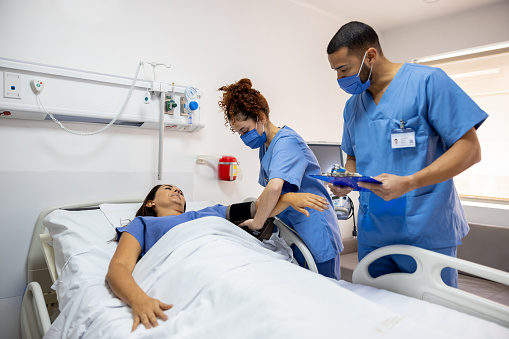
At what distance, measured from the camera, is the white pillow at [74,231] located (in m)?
1.62

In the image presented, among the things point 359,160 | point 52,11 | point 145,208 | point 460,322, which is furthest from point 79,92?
point 460,322

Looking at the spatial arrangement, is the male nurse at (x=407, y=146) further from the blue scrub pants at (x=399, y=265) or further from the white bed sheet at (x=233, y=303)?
the white bed sheet at (x=233, y=303)

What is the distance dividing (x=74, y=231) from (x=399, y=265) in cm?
147

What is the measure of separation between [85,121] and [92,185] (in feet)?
1.25

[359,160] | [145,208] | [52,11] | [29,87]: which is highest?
A: [52,11]

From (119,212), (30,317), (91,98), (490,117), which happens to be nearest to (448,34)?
(490,117)

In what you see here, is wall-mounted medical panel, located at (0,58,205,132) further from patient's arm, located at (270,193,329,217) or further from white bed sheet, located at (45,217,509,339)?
patient's arm, located at (270,193,329,217)

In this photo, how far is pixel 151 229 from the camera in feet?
5.32

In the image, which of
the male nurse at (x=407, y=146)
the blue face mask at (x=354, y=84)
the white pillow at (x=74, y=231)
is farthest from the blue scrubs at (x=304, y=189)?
the white pillow at (x=74, y=231)

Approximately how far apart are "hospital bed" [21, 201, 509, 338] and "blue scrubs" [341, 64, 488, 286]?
96 mm

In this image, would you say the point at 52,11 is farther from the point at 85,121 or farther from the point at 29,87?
the point at 85,121

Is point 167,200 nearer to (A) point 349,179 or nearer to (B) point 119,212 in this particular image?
(B) point 119,212

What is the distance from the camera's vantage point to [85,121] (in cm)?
204

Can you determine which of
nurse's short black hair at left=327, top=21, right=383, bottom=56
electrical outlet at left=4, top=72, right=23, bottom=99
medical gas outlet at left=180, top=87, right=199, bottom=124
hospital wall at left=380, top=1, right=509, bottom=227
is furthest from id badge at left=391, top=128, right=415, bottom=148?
hospital wall at left=380, top=1, right=509, bottom=227
